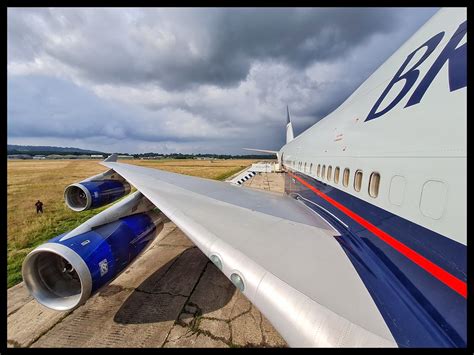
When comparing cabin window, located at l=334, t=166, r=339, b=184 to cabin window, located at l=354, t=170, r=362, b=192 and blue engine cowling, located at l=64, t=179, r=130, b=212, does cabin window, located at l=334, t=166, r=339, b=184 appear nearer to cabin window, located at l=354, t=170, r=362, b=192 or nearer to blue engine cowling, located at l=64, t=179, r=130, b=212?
cabin window, located at l=354, t=170, r=362, b=192

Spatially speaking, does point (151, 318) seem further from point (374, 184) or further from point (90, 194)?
point (374, 184)

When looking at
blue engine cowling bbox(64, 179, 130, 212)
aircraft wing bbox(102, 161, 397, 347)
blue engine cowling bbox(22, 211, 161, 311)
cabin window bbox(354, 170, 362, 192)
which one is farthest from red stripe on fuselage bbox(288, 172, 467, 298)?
blue engine cowling bbox(64, 179, 130, 212)

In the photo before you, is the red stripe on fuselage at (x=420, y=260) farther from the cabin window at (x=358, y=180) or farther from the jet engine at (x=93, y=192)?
the jet engine at (x=93, y=192)

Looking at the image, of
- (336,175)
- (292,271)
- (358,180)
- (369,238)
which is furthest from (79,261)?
(336,175)

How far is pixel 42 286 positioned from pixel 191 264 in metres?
3.19

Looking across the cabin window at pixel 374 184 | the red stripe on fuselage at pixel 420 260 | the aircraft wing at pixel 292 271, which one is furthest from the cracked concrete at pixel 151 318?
the cabin window at pixel 374 184

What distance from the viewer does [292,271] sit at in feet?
7.60

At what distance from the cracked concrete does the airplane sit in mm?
1010

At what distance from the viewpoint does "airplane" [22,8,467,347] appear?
5.47 feet

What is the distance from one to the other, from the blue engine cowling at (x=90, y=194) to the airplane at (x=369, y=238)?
8.72 feet

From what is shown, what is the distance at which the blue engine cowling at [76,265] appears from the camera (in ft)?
9.20
